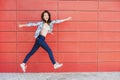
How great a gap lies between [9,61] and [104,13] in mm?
2928

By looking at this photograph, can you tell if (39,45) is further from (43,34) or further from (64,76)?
(64,76)

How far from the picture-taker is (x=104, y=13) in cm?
934

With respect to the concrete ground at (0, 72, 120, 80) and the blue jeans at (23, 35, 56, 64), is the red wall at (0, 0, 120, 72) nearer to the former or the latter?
the concrete ground at (0, 72, 120, 80)

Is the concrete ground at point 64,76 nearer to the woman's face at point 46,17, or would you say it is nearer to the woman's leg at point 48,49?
the woman's leg at point 48,49

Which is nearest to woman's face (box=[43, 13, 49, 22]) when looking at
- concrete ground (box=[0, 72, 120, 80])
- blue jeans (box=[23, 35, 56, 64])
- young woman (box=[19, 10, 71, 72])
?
young woman (box=[19, 10, 71, 72])

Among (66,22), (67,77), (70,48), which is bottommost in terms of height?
(67,77)

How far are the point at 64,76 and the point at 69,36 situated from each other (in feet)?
3.69

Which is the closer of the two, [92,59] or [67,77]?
[67,77]

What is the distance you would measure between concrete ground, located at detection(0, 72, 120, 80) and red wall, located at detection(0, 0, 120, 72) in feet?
0.60

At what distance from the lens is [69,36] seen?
930cm

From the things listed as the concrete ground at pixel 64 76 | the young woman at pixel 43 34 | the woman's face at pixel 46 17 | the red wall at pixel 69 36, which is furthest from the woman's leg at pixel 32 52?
the woman's face at pixel 46 17

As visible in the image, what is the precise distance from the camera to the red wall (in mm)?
9164

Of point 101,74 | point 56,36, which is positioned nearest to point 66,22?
point 56,36

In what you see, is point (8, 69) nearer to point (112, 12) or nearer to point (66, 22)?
point (66, 22)
